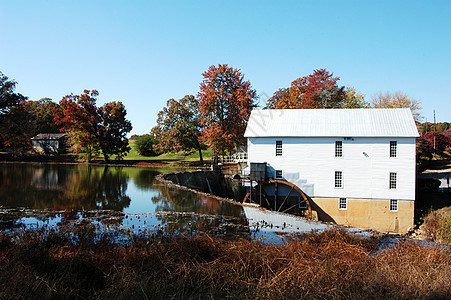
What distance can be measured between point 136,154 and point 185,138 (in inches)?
820

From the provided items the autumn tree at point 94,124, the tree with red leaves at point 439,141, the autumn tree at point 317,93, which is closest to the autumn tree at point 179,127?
the autumn tree at point 94,124

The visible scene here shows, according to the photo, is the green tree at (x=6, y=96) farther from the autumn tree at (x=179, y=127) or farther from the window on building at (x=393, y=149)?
the window on building at (x=393, y=149)

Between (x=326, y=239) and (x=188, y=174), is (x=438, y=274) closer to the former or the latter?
(x=326, y=239)

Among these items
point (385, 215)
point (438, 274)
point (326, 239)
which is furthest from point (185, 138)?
point (438, 274)

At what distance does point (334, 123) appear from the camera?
25.8 meters

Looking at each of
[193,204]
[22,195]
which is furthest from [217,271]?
[22,195]

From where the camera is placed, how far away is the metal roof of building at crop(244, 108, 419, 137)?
24391 mm

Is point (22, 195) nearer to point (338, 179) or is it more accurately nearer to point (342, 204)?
point (338, 179)

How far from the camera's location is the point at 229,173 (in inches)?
1400

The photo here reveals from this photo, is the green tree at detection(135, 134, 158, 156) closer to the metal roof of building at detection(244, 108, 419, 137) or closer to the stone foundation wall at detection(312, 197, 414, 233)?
the metal roof of building at detection(244, 108, 419, 137)

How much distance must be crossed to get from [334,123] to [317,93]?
1718cm

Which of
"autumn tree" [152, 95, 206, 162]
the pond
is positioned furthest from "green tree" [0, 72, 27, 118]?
"autumn tree" [152, 95, 206, 162]

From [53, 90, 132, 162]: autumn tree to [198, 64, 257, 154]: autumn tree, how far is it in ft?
67.6

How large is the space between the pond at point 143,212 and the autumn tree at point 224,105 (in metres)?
16.5
